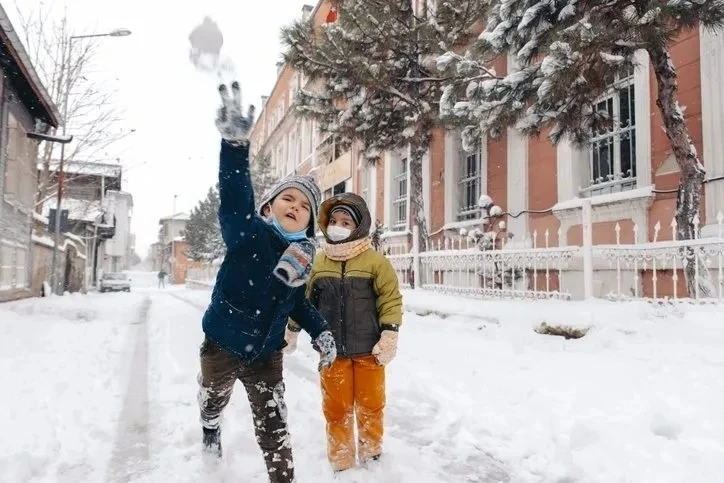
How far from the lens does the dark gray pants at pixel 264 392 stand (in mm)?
2145

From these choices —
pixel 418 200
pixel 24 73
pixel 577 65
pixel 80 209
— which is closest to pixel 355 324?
pixel 577 65

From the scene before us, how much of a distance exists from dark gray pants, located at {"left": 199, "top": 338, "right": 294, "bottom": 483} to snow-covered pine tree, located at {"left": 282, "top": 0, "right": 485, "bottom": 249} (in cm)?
779

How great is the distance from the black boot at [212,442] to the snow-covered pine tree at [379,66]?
7.72 m

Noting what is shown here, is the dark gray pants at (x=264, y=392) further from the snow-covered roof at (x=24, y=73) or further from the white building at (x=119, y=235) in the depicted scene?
the white building at (x=119, y=235)

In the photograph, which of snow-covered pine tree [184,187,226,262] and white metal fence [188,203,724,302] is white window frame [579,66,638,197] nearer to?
white metal fence [188,203,724,302]

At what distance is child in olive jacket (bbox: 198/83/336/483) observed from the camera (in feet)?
6.76

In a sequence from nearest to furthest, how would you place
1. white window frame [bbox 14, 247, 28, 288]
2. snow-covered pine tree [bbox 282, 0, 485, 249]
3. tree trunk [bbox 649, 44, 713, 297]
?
1. tree trunk [bbox 649, 44, 713, 297]
2. snow-covered pine tree [bbox 282, 0, 485, 249]
3. white window frame [bbox 14, 247, 28, 288]

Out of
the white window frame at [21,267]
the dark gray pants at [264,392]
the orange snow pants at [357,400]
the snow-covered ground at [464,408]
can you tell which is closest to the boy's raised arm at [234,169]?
the dark gray pants at [264,392]

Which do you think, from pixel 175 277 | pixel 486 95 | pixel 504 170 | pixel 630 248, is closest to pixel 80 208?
pixel 504 170

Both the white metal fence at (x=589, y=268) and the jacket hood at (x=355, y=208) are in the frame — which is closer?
the jacket hood at (x=355, y=208)

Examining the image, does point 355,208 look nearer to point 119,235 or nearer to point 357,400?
point 357,400

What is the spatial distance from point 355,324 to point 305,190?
89cm

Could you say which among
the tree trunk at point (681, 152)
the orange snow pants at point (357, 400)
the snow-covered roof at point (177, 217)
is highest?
the snow-covered roof at point (177, 217)

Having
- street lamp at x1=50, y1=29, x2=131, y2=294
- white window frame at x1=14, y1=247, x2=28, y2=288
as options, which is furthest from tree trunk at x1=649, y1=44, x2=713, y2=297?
street lamp at x1=50, y1=29, x2=131, y2=294
